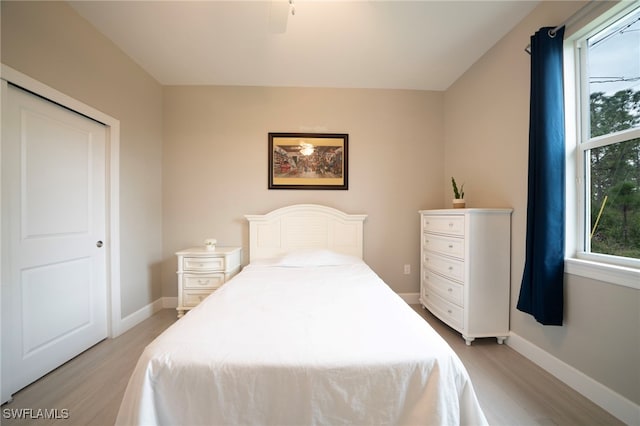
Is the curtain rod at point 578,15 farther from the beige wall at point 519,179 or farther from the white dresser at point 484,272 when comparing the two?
the white dresser at point 484,272

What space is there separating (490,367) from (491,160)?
5.74 feet

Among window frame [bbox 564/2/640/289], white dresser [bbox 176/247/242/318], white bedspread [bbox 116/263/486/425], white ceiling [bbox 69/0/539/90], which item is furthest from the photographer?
white dresser [bbox 176/247/242/318]

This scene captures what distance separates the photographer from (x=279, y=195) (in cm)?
279

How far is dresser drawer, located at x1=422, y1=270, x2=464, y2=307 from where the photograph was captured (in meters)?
1.99

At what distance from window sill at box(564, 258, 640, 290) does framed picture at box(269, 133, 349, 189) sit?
2.01 meters

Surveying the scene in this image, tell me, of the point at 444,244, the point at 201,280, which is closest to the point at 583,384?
the point at 444,244

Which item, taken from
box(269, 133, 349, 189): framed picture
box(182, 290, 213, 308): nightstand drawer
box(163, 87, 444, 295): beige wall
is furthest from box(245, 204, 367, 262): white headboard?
box(182, 290, 213, 308): nightstand drawer

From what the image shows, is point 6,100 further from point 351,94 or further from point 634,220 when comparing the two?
point 634,220

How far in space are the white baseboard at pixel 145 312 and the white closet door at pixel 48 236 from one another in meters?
0.16

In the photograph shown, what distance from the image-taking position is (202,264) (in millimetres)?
2402

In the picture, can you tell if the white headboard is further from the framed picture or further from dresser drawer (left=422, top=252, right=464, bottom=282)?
dresser drawer (left=422, top=252, right=464, bottom=282)

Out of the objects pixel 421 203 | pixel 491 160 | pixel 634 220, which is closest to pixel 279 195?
pixel 421 203

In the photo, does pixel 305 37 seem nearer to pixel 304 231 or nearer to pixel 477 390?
pixel 304 231

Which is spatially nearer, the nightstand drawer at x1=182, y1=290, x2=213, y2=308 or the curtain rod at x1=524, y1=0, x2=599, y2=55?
the curtain rod at x1=524, y1=0, x2=599, y2=55
